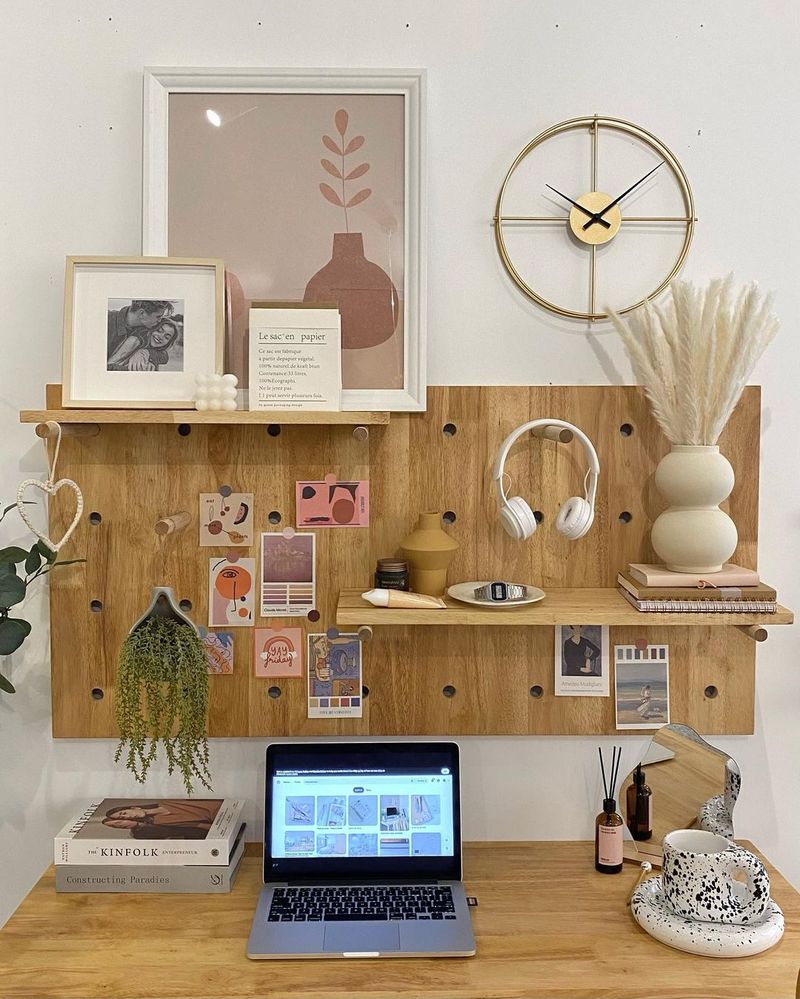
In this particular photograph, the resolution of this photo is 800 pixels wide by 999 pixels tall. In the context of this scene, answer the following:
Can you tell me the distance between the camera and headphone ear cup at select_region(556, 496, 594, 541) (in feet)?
4.50

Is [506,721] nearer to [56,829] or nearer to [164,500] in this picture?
[164,500]

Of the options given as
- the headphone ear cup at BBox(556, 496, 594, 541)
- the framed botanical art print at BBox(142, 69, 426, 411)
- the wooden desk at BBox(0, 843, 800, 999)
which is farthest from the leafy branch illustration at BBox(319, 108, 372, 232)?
the wooden desk at BBox(0, 843, 800, 999)

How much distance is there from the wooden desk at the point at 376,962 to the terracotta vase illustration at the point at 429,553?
468mm

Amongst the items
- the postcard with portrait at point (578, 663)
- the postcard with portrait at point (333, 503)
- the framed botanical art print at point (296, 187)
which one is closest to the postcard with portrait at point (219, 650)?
the postcard with portrait at point (333, 503)

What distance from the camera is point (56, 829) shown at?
1569mm

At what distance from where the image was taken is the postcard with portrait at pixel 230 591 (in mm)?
1528

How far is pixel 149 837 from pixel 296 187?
103 centimetres

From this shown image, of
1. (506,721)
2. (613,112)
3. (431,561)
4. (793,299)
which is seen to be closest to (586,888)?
(506,721)

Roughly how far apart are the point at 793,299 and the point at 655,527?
0.46 metres

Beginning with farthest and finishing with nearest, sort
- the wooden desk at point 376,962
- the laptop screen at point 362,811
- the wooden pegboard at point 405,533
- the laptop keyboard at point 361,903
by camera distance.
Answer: the wooden pegboard at point 405,533, the laptop screen at point 362,811, the laptop keyboard at point 361,903, the wooden desk at point 376,962

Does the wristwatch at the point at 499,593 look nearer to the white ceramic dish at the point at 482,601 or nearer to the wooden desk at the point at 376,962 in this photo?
the white ceramic dish at the point at 482,601

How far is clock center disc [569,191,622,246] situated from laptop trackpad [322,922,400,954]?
42.5 inches

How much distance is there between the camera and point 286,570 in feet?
5.01

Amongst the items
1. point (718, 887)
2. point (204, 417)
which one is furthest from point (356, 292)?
point (718, 887)
